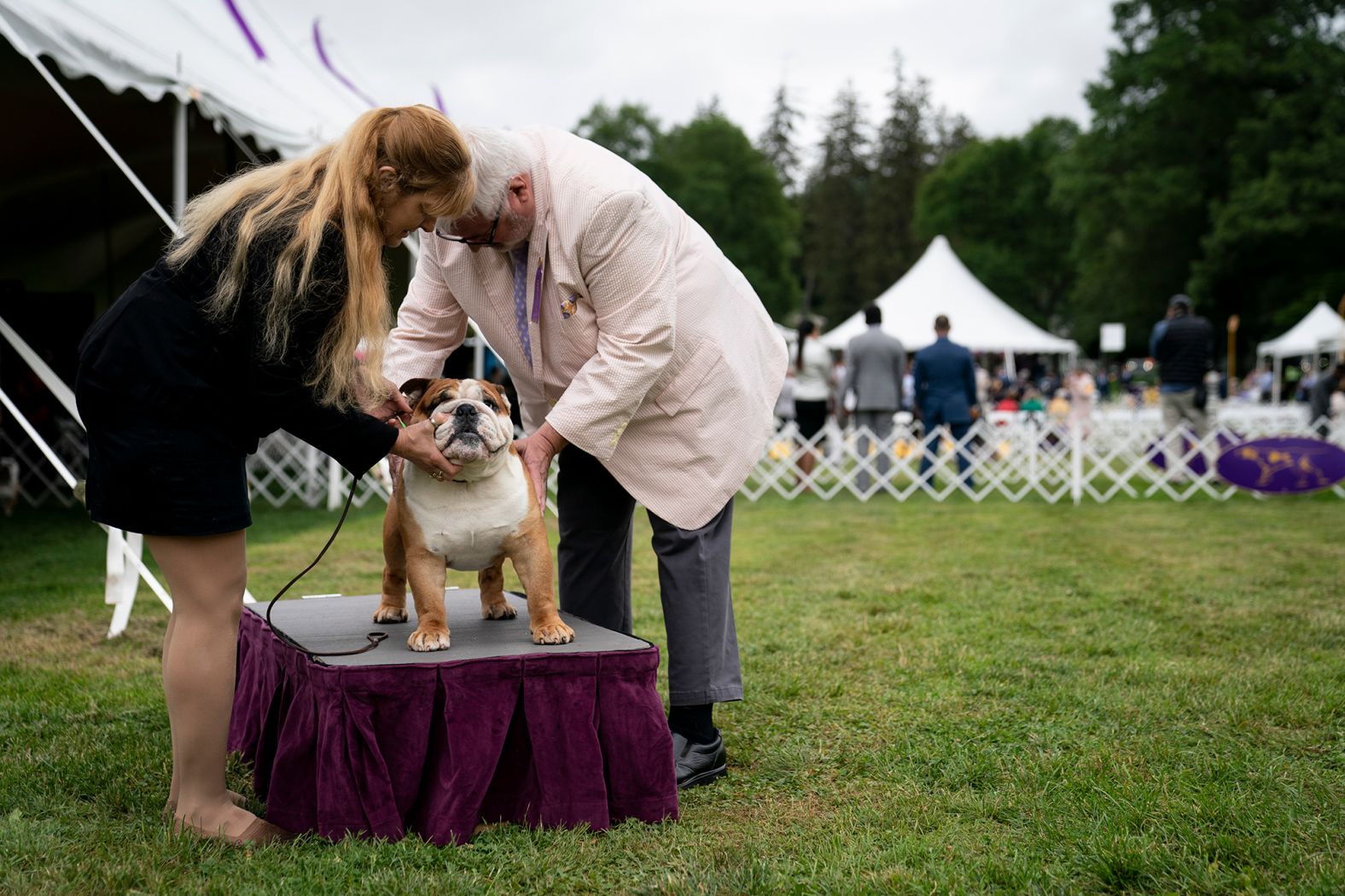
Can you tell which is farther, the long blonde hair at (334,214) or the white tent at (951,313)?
the white tent at (951,313)

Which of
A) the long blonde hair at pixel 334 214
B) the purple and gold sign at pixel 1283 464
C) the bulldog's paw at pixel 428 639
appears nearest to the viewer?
the long blonde hair at pixel 334 214

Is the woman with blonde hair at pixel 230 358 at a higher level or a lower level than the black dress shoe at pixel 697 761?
higher

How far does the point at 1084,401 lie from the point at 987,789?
14016 millimetres

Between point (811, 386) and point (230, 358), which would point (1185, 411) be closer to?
point (811, 386)

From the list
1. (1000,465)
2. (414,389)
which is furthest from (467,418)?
(1000,465)

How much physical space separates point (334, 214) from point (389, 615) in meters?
1.33

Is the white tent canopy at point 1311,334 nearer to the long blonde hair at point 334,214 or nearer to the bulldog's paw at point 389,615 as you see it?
the bulldog's paw at point 389,615

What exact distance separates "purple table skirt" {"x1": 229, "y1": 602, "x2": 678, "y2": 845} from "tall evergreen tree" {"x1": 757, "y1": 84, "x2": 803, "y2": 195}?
60819 mm

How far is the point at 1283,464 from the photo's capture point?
10.7 m

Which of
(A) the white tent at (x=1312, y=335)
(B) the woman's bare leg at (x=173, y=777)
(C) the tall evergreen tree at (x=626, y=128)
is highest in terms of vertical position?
(C) the tall evergreen tree at (x=626, y=128)

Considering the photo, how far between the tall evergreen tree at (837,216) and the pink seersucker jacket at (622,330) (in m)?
53.5

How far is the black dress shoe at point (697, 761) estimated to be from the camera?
3.21m

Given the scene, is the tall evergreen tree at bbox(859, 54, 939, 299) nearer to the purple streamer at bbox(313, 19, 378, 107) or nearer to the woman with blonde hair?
the purple streamer at bbox(313, 19, 378, 107)

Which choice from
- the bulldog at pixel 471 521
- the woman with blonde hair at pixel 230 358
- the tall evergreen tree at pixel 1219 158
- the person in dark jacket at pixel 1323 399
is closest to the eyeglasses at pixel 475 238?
the woman with blonde hair at pixel 230 358
